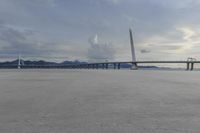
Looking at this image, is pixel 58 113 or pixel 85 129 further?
pixel 58 113

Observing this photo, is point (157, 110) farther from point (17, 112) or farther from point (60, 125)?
point (17, 112)

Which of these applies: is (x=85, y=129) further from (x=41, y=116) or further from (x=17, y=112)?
(x=17, y=112)

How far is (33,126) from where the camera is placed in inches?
207

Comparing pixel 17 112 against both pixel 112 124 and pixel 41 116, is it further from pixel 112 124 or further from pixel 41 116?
pixel 112 124

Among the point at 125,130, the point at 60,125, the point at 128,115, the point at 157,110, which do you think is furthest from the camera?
the point at 157,110

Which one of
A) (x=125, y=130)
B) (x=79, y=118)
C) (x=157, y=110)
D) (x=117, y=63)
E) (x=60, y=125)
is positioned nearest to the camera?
(x=125, y=130)

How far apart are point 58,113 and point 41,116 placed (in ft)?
1.87

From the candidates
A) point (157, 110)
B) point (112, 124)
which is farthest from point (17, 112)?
point (157, 110)

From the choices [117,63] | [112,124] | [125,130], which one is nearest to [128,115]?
[112,124]

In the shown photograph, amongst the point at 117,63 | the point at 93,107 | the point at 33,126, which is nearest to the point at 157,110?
the point at 93,107

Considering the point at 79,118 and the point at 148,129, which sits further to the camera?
the point at 79,118

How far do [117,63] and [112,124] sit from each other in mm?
133955

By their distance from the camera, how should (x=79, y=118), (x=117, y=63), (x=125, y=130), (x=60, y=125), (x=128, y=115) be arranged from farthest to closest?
(x=117, y=63) → (x=128, y=115) → (x=79, y=118) → (x=60, y=125) → (x=125, y=130)

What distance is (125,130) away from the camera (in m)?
5.05
